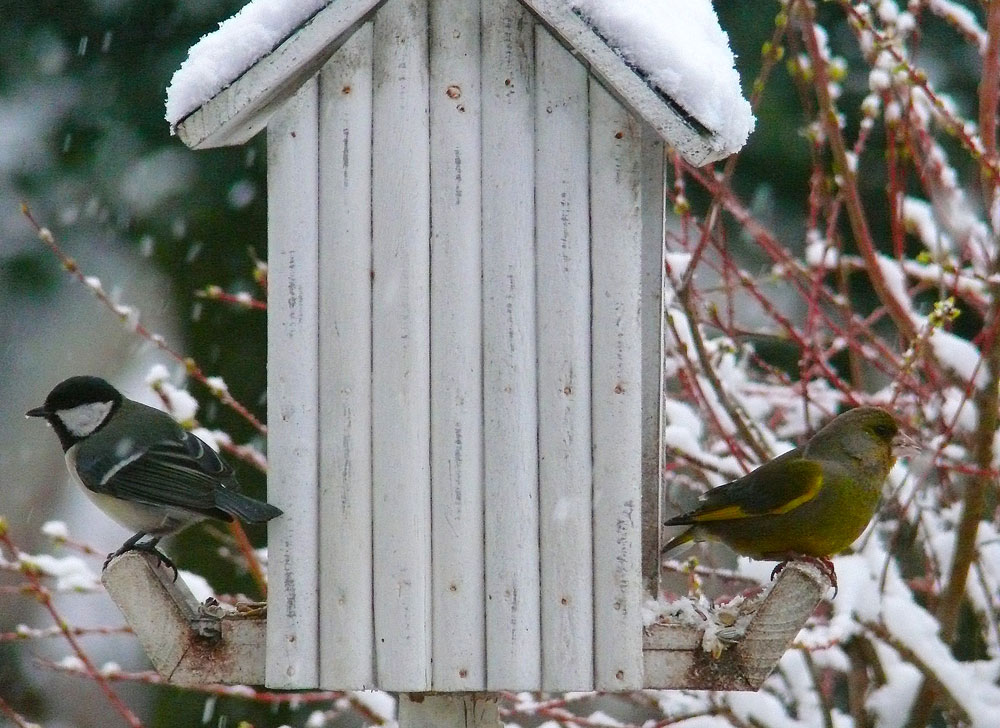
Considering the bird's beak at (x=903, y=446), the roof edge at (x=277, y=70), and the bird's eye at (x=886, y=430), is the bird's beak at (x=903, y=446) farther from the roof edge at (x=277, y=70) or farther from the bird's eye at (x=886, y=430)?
the roof edge at (x=277, y=70)

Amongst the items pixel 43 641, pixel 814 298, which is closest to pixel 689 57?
pixel 814 298

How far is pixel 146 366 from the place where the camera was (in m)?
7.75

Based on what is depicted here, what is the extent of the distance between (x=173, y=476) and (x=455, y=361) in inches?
32.8

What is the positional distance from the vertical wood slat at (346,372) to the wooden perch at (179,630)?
0.61ft

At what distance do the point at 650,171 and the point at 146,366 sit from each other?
5.43 metres

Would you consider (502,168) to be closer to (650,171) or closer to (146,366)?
(650,171)

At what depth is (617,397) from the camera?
2.57m

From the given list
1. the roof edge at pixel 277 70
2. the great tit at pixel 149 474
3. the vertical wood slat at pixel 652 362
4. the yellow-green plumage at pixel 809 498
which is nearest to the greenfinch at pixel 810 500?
the yellow-green plumage at pixel 809 498

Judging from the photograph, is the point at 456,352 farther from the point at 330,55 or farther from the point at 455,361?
the point at 330,55

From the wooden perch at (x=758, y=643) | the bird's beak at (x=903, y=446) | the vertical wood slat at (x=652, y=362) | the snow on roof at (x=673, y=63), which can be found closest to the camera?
the snow on roof at (x=673, y=63)

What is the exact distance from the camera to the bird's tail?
261cm

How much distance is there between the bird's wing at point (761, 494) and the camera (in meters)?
3.09

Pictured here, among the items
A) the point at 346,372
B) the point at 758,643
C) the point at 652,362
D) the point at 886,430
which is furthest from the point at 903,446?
the point at 346,372

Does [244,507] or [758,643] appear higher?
[244,507]
